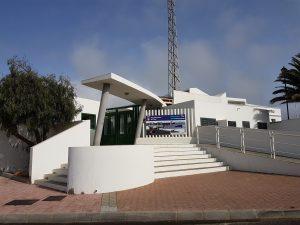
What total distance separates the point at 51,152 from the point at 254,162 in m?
8.40

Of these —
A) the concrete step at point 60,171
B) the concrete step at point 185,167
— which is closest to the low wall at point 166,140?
the concrete step at point 185,167

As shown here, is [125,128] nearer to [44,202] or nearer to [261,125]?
[261,125]

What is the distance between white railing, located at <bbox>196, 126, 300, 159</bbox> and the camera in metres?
14.5

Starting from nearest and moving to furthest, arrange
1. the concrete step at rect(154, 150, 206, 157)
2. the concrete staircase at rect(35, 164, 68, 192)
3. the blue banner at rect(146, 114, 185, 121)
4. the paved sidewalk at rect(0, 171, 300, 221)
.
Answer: the paved sidewalk at rect(0, 171, 300, 221)
the concrete staircase at rect(35, 164, 68, 192)
the concrete step at rect(154, 150, 206, 157)
the blue banner at rect(146, 114, 185, 121)

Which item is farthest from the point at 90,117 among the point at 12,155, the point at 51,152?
the point at 51,152

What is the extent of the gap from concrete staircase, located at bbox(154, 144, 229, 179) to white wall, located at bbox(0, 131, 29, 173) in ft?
21.3

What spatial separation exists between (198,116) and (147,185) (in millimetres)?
9698

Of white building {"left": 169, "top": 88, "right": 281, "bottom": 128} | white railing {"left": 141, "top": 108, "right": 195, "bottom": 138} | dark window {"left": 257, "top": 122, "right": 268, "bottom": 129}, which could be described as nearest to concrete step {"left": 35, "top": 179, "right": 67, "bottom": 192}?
white railing {"left": 141, "top": 108, "right": 195, "bottom": 138}

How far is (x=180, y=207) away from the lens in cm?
820

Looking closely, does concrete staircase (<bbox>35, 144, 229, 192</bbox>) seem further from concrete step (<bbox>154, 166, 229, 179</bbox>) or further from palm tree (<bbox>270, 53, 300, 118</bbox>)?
palm tree (<bbox>270, 53, 300, 118</bbox>)

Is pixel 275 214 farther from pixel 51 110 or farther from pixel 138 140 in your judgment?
pixel 138 140

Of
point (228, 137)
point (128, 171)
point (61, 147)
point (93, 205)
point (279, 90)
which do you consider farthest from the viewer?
point (279, 90)

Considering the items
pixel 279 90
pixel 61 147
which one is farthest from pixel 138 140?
pixel 279 90

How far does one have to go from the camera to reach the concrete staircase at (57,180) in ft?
39.4
